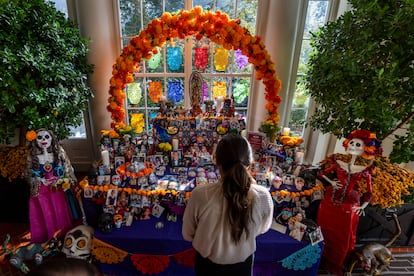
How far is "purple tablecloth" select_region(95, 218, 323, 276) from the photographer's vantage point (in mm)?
2109

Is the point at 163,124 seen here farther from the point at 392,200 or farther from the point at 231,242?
the point at 392,200

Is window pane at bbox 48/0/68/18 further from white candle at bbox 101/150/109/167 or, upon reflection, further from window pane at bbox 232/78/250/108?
window pane at bbox 232/78/250/108

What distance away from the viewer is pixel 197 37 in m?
3.13

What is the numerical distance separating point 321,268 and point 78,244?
90.4 inches

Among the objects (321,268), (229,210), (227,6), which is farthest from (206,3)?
(321,268)

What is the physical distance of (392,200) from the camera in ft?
7.93

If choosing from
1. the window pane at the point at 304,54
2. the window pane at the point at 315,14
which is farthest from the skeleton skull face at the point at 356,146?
the window pane at the point at 315,14

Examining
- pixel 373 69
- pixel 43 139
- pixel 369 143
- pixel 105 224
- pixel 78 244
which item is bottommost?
pixel 78 244

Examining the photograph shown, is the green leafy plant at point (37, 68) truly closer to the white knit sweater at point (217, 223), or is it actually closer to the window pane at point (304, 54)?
the white knit sweater at point (217, 223)

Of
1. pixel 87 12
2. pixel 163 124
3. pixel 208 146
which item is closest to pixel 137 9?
pixel 87 12

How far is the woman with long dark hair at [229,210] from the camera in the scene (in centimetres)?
115

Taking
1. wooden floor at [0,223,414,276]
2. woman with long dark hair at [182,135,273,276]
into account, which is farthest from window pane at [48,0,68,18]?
woman with long dark hair at [182,135,273,276]

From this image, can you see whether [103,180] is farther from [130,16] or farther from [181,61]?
[130,16]

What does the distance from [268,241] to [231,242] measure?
1.02m
